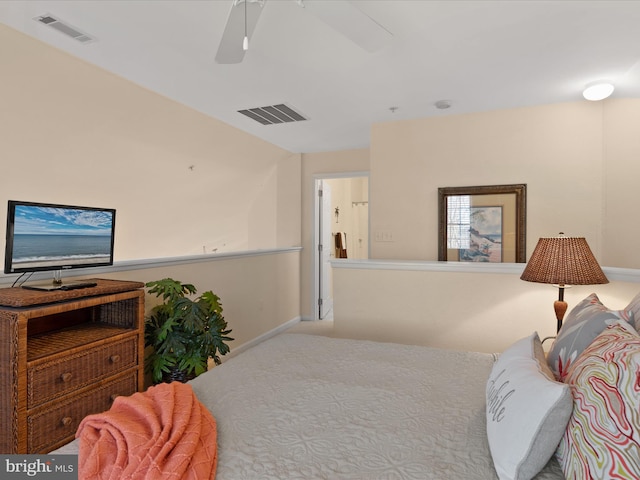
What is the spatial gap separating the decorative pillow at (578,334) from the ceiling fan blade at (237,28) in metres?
1.72

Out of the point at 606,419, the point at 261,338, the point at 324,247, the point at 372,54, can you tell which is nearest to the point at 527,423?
the point at 606,419

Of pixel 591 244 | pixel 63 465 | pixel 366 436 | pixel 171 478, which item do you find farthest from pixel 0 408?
pixel 591 244

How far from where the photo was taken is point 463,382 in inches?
60.8

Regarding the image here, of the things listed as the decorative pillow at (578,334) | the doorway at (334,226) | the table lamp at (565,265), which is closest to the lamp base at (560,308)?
the table lamp at (565,265)

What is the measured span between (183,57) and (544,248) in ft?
8.14

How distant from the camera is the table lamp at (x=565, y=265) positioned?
7.03 feet

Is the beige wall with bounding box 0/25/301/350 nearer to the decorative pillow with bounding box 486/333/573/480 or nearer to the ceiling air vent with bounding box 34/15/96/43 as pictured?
the ceiling air vent with bounding box 34/15/96/43

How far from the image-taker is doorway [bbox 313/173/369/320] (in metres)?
5.14

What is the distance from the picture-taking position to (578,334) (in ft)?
4.33

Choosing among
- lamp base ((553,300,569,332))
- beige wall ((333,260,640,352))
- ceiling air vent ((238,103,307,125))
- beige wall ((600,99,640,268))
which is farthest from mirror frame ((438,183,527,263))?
ceiling air vent ((238,103,307,125))

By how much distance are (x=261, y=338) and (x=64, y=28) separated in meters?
3.22

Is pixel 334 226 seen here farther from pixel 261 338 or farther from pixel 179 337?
pixel 179 337

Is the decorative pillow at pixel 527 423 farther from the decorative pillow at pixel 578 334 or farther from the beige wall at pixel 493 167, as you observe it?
the beige wall at pixel 493 167

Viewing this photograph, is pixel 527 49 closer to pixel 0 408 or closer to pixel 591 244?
pixel 591 244
